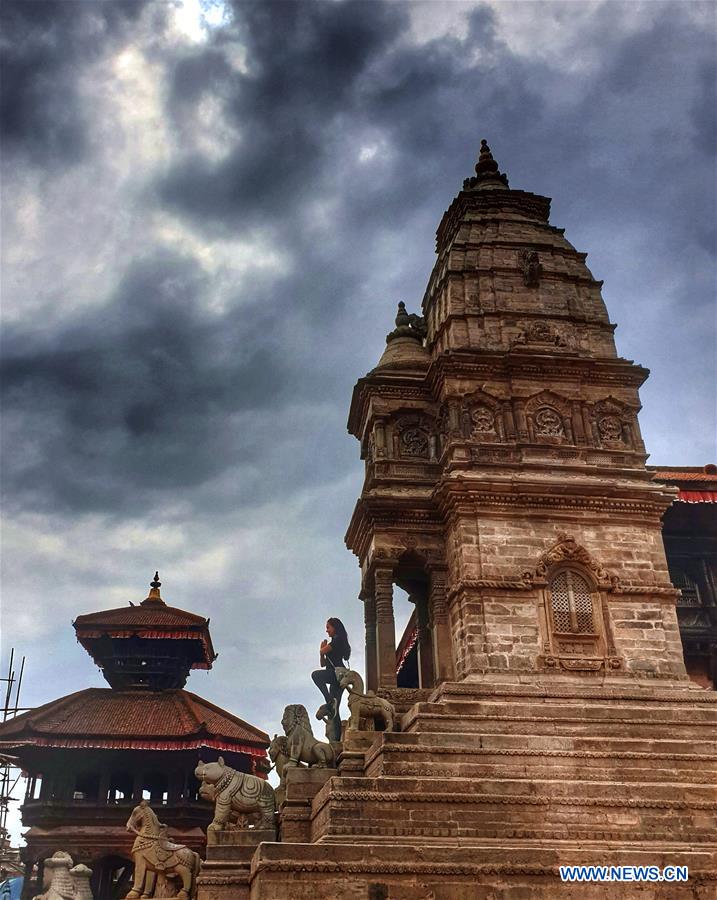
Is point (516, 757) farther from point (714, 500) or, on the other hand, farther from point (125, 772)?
point (125, 772)

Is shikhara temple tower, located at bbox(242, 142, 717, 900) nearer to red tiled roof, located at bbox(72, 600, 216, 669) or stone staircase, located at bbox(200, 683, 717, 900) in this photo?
stone staircase, located at bbox(200, 683, 717, 900)

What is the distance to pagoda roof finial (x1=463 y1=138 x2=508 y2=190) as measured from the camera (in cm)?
3005

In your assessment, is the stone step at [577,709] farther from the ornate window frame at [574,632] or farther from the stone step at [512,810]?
the stone step at [512,810]

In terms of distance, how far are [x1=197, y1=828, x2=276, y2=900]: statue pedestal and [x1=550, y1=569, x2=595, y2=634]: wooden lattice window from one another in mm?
8311

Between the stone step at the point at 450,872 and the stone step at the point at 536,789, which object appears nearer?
the stone step at the point at 450,872

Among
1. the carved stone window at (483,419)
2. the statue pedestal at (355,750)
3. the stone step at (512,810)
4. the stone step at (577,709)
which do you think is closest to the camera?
the stone step at (512,810)

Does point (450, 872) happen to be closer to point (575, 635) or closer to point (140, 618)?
point (575, 635)

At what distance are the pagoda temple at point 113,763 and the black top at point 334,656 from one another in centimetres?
608

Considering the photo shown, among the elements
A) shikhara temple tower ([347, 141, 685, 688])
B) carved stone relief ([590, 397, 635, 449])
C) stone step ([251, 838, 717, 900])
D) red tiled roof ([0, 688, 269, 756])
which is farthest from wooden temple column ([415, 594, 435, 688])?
stone step ([251, 838, 717, 900])

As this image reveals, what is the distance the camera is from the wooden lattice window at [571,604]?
65.6 feet

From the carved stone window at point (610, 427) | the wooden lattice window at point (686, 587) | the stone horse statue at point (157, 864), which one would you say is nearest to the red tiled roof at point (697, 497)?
the wooden lattice window at point (686, 587)

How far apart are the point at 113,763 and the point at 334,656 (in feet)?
38.2

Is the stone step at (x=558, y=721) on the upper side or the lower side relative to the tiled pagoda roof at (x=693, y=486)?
lower

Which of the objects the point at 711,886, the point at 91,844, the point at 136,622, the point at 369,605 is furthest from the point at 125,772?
the point at 711,886
